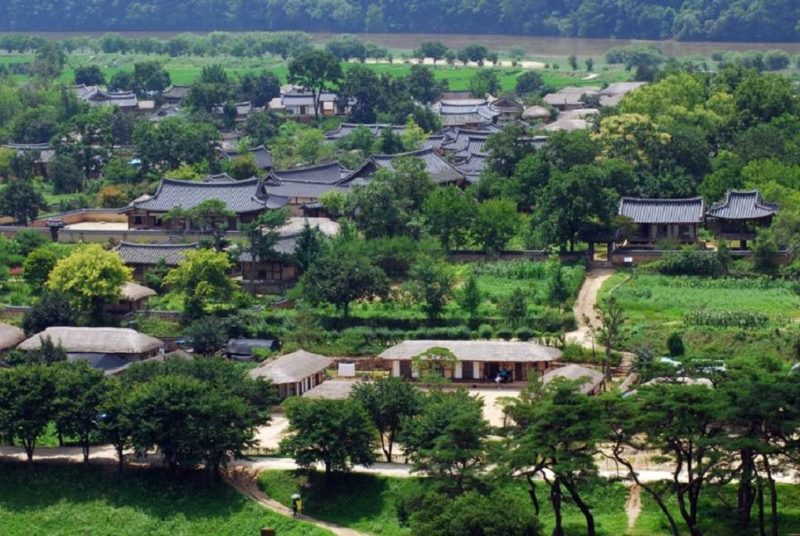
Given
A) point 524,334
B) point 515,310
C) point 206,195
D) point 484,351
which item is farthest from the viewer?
point 206,195

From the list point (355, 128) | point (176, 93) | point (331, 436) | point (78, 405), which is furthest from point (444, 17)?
point (331, 436)

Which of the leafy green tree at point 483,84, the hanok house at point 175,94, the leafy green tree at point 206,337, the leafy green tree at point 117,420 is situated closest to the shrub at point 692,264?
the leafy green tree at point 206,337

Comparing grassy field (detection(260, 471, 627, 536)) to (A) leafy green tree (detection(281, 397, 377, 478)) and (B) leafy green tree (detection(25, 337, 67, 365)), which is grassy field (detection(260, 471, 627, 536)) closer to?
(A) leafy green tree (detection(281, 397, 377, 478))

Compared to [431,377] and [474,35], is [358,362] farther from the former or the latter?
[474,35]

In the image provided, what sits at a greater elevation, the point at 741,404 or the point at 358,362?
the point at 741,404

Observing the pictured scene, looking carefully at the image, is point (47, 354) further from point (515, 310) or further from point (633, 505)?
point (633, 505)

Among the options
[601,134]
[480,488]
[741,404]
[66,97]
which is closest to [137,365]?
[480,488]

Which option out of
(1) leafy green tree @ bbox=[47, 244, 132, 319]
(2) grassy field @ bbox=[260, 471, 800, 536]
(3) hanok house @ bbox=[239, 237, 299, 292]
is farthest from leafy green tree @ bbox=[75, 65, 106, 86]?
(2) grassy field @ bbox=[260, 471, 800, 536]
